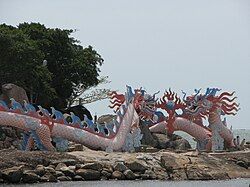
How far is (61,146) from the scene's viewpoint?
28750 mm

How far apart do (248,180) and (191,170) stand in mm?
2384

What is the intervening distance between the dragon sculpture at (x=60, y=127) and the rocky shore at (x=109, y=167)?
1869 mm

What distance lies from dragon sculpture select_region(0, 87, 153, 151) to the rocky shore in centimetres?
187

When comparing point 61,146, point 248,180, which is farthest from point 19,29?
point 248,180

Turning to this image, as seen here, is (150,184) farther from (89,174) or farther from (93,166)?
(93,166)

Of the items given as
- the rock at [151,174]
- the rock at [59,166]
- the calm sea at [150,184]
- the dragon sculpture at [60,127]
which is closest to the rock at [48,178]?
the calm sea at [150,184]

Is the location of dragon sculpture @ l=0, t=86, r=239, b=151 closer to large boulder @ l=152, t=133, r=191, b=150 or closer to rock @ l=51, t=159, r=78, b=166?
large boulder @ l=152, t=133, r=191, b=150

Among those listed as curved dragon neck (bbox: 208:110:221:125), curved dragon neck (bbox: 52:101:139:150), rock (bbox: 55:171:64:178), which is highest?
curved dragon neck (bbox: 208:110:221:125)

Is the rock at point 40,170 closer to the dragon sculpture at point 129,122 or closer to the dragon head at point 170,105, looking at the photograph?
the dragon sculpture at point 129,122

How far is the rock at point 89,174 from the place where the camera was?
2394 centimetres

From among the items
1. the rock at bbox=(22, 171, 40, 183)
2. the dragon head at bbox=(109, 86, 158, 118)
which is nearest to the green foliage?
the dragon head at bbox=(109, 86, 158, 118)

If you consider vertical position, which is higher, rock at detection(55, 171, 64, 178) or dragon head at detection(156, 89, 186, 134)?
dragon head at detection(156, 89, 186, 134)

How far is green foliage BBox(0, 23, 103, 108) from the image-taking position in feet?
122

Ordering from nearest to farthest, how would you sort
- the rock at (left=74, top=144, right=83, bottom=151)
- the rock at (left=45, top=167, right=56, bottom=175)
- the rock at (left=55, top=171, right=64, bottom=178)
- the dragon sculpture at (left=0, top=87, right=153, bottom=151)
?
the rock at (left=55, top=171, right=64, bottom=178) < the rock at (left=45, top=167, right=56, bottom=175) < the dragon sculpture at (left=0, top=87, right=153, bottom=151) < the rock at (left=74, top=144, right=83, bottom=151)
